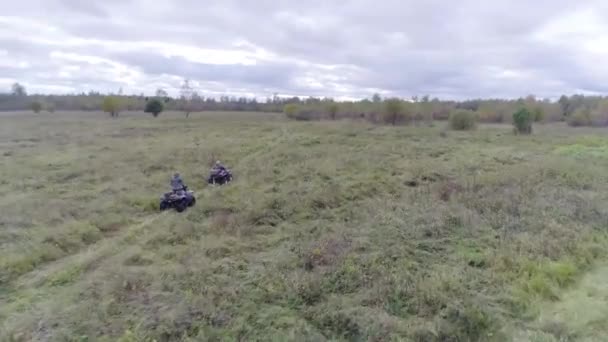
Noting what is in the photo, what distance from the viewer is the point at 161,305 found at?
4.87 m

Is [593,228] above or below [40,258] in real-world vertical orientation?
above

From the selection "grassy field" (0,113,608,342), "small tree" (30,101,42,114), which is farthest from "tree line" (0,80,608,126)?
"grassy field" (0,113,608,342)

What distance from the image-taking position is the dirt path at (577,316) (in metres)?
4.26

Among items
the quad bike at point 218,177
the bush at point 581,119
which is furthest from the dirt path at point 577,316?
the bush at point 581,119

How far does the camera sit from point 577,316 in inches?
184

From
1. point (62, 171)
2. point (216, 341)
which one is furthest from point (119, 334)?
point (62, 171)

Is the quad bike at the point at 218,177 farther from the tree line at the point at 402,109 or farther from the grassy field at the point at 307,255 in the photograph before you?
the tree line at the point at 402,109

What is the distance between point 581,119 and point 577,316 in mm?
50864

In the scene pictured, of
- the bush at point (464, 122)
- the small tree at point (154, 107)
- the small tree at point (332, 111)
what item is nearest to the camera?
the bush at point (464, 122)

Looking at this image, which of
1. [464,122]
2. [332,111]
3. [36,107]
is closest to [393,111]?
[464,122]

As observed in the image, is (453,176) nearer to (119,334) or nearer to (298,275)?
(298,275)

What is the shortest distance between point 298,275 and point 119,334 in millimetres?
2452

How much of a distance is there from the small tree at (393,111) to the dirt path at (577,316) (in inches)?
1552

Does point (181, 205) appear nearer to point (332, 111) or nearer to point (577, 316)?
point (577, 316)
